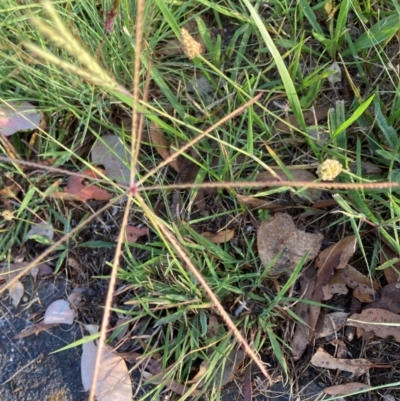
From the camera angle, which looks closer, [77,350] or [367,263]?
[367,263]

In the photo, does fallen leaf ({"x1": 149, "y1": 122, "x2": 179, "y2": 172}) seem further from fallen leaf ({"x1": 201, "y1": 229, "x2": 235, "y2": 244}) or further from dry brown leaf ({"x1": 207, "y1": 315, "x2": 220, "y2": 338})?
dry brown leaf ({"x1": 207, "y1": 315, "x2": 220, "y2": 338})

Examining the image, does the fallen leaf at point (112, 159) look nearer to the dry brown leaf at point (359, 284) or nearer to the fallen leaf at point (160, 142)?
the fallen leaf at point (160, 142)

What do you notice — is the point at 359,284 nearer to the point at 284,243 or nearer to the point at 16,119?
the point at 284,243

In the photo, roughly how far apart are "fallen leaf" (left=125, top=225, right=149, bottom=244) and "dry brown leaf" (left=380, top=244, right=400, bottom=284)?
66 centimetres

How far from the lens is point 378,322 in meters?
1.31

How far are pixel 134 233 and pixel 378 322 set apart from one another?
72 centimetres

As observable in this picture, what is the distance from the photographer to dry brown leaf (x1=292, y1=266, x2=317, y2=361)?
134cm

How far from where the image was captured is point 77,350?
1515 millimetres

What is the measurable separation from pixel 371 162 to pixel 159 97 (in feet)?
2.09

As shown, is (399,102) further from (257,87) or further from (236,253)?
(236,253)

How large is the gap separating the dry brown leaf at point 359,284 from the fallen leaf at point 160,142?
56cm

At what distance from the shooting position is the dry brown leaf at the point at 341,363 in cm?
131

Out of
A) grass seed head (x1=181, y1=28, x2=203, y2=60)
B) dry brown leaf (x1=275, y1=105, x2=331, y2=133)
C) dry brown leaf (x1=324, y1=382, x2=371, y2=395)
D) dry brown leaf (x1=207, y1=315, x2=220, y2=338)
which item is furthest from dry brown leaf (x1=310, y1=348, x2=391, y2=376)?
grass seed head (x1=181, y1=28, x2=203, y2=60)

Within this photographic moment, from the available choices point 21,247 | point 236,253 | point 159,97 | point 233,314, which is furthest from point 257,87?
point 21,247
